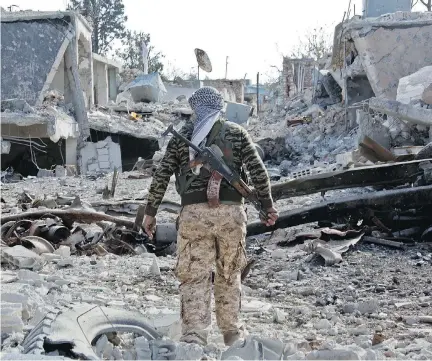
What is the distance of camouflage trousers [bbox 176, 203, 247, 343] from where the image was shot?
400 cm

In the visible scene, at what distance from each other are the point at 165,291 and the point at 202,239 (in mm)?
1659

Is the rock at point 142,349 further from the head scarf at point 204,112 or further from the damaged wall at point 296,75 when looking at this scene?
the damaged wall at point 296,75

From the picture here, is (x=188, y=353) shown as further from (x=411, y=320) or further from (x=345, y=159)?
(x=345, y=159)

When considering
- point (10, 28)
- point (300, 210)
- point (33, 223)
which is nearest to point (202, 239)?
point (300, 210)

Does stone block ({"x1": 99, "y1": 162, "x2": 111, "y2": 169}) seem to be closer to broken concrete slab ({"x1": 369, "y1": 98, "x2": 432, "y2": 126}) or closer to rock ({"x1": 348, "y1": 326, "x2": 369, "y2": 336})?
broken concrete slab ({"x1": 369, "y1": 98, "x2": 432, "y2": 126})

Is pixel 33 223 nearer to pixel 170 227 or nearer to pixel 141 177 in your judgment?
pixel 170 227

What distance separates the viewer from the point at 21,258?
20.5 ft

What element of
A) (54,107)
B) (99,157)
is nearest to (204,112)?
(54,107)

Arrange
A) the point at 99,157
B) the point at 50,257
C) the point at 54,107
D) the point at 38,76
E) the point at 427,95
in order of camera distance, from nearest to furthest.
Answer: the point at 50,257 → the point at 427,95 → the point at 38,76 → the point at 54,107 → the point at 99,157

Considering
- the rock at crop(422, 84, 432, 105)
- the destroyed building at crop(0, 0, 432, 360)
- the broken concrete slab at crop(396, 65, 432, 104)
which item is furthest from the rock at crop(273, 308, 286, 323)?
the broken concrete slab at crop(396, 65, 432, 104)

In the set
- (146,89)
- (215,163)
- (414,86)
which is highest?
(146,89)

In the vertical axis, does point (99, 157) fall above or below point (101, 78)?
below

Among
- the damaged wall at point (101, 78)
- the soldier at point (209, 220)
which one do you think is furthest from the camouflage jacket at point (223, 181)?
the damaged wall at point (101, 78)

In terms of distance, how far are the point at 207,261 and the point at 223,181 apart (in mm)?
476
